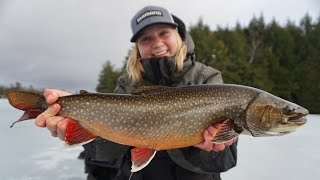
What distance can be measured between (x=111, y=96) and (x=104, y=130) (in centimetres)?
26

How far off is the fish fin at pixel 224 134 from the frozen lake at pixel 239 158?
336 cm

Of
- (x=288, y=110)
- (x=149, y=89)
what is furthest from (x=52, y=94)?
(x=288, y=110)

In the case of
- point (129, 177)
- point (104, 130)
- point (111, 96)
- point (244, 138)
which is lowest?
point (244, 138)

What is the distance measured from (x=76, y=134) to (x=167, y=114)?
0.70 m

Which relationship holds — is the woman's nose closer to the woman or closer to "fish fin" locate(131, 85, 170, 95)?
the woman

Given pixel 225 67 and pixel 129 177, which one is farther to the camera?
pixel 225 67

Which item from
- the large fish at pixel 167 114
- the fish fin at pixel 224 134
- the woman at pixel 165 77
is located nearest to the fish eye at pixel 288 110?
the large fish at pixel 167 114

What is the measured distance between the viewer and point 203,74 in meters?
3.79

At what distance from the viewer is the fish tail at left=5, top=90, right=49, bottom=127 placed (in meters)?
2.82

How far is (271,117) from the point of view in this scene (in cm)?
274

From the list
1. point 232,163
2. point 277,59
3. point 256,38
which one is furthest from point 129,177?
point 256,38

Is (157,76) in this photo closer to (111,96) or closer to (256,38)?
(111,96)

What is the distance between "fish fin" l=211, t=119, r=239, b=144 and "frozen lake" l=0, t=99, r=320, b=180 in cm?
336

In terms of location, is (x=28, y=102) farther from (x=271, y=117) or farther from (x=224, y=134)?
(x=271, y=117)
